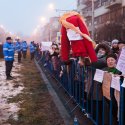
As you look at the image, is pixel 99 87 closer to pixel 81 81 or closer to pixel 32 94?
pixel 81 81

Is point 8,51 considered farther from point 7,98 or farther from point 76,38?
point 76,38

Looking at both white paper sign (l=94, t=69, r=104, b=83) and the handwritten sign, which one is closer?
the handwritten sign

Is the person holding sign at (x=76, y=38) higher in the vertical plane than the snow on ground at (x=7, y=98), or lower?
higher

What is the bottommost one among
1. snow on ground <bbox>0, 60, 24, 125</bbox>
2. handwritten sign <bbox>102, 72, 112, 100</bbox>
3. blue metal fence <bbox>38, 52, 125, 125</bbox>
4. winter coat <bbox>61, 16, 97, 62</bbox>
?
snow on ground <bbox>0, 60, 24, 125</bbox>

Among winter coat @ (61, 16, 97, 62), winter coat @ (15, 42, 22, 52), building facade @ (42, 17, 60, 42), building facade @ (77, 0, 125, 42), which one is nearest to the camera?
winter coat @ (61, 16, 97, 62)

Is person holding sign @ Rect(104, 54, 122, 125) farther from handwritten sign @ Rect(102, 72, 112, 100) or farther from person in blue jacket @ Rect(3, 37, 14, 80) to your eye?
person in blue jacket @ Rect(3, 37, 14, 80)

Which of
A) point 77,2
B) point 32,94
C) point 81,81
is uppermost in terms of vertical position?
point 77,2

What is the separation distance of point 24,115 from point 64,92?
3616 mm

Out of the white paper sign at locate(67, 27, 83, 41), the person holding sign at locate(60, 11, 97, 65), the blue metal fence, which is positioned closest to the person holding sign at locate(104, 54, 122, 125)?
the blue metal fence

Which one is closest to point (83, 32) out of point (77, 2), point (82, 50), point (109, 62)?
point (82, 50)

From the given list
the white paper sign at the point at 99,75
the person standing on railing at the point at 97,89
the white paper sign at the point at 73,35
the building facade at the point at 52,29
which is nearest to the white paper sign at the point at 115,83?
the white paper sign at the point at 99,75

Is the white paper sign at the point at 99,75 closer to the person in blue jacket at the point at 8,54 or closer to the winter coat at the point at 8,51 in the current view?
the person in blue jacket at the point at 8,54

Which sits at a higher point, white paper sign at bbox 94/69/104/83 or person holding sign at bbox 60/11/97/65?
person holding sign at bbox 60/11/97/65

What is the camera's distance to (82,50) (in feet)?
25.4
